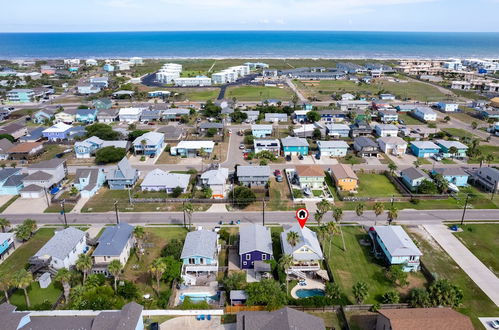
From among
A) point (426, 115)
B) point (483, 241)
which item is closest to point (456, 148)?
point (426, 115)

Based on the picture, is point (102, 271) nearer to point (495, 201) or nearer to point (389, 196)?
point (389, 196)

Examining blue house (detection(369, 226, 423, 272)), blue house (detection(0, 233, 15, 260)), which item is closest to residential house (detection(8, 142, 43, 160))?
blue house (detection(0, 233, 15, 260))

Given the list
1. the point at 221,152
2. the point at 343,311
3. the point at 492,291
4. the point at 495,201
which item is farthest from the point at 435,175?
the point at 221,152

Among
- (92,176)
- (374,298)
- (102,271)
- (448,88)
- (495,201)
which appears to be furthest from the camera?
(448,88)

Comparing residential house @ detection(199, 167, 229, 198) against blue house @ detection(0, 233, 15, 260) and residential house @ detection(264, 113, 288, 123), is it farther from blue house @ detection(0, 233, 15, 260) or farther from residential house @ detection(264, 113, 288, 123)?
residential house @ detection(264, 113, 288, 123)

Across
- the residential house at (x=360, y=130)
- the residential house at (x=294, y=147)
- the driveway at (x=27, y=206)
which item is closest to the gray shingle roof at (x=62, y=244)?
the driveway at (x=27, y=206)

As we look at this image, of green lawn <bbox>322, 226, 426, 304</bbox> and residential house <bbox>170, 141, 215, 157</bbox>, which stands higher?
residential house <bbox>170, 141, 215, 157</bbox>
